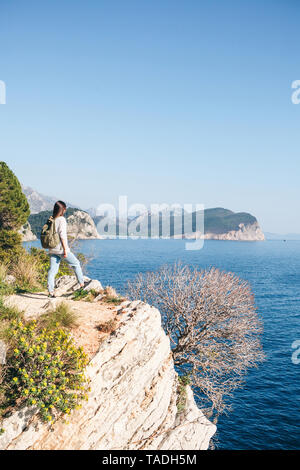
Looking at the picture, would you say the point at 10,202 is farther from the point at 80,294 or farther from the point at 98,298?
the point at 98,298

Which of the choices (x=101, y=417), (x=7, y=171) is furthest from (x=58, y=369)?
(x=7, y=171)

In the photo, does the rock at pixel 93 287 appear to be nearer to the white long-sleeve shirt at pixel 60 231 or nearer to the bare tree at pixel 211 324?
the white long-sleeve shirt at pixel 60 231

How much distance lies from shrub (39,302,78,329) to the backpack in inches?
92.1

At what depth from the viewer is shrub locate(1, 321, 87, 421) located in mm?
7914

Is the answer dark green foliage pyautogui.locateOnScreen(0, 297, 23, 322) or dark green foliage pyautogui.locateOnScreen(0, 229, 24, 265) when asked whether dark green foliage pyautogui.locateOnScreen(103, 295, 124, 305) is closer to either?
dark green foliage pyautogui.locateOnScreen(0, 297, 23, 322)

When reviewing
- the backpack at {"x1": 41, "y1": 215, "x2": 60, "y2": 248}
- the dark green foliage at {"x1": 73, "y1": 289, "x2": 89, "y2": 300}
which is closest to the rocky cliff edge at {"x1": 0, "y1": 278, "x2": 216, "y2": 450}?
the dark green foliage at {"x1": 73, "y1": 289, "x2": 89, "y2": 300}

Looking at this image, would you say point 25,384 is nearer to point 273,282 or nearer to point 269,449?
point 269,449

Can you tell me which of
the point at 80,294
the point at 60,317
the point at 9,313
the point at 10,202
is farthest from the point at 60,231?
the point at 10,202

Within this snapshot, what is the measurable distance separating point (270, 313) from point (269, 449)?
31250 mm

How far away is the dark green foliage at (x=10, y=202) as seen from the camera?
36438mm

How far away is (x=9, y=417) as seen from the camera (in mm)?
7922

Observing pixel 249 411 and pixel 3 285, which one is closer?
pixel 3 285

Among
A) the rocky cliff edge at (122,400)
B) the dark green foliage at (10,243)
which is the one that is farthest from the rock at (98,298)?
the dark green foliage at (10,243)

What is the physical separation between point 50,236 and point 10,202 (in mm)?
30024
